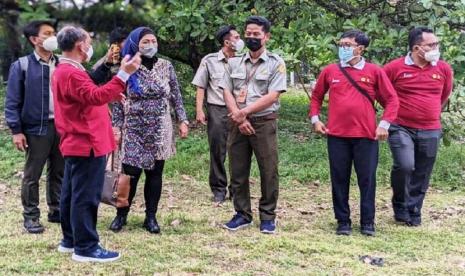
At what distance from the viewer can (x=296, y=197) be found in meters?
6.86

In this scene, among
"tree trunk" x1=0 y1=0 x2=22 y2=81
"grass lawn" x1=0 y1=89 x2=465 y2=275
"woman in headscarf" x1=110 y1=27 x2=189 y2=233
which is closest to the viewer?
→ "tree trunk" x1=0 y1=0 x2=22 y2=81

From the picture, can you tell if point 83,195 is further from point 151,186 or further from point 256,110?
point 256,110

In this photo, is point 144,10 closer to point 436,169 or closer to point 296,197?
point 296,197

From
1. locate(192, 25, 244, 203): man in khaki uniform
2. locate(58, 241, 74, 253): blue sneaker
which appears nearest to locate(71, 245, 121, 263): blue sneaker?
locate(58, 241, 74, 253): blue sneaker

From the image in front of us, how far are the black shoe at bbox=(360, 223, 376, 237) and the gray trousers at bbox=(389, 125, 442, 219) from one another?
23.9 inches

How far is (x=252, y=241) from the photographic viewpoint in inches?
184

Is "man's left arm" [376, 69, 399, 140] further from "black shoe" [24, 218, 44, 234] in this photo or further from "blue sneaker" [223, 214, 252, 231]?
"black shoe" [24, 218, 44, 234]

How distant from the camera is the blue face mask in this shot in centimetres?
484

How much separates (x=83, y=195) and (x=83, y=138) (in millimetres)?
403

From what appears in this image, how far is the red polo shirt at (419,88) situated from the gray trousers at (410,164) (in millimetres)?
94

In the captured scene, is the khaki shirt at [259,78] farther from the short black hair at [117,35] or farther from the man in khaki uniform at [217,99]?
the short black hair at [117,35]

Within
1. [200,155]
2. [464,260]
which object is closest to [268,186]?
[464,260]

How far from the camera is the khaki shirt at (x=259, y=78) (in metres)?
4.84

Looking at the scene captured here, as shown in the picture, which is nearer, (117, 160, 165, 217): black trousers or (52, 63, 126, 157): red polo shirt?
(52, 63, 126, 157): red polo shirt
